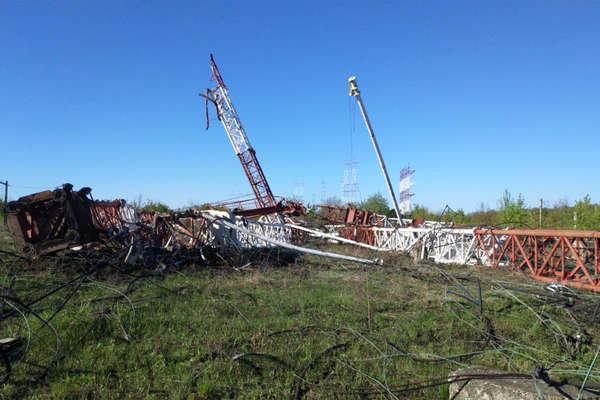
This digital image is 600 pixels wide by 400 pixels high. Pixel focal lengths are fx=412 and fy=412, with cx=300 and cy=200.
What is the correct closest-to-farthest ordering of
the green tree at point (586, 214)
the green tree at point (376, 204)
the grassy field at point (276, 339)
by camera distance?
the grassy field at point (276, 339) → the green tree at point (586, 214) → the green tree at point (376, 204)

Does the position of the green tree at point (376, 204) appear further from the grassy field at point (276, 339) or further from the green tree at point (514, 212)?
the grassy field at point (276, 339)

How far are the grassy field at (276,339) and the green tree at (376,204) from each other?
78.7 ft

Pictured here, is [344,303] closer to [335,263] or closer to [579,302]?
[579,302]

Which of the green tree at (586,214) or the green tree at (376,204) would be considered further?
the green tree at (376,204)

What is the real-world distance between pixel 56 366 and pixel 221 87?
2983 cm

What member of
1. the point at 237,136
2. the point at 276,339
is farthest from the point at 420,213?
the point at 276,339

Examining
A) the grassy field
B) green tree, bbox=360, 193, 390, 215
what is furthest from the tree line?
the grassy field

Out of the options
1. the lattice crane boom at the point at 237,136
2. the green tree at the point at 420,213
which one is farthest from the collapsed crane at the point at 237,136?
the green tree at the point at 420,213

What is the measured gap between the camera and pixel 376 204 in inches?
1284

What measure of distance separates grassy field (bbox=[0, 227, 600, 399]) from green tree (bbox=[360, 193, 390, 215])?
24.0 meters

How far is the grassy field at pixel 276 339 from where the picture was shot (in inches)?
145

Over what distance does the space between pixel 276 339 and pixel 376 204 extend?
28632 millimetres

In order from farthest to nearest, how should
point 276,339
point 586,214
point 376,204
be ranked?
1. point 376,204
2. point 586,214
3. point 276,339

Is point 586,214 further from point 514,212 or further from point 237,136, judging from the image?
point 237,136
